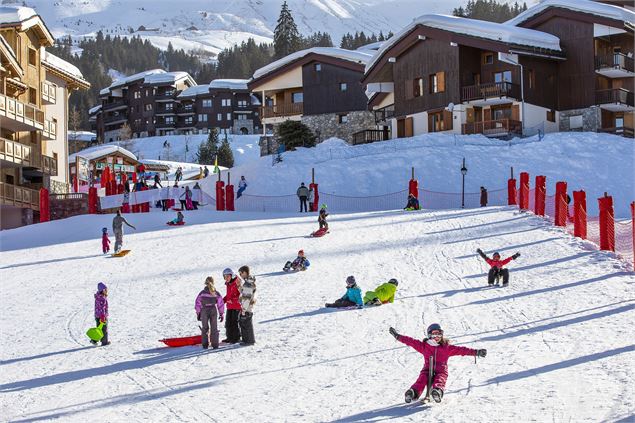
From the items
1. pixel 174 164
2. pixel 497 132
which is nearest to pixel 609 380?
pixel 497 132

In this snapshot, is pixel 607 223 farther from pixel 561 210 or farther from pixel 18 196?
pixel 18 196

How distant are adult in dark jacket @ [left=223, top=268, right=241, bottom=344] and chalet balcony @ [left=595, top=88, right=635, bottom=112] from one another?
3815 cm

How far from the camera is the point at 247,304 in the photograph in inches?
533

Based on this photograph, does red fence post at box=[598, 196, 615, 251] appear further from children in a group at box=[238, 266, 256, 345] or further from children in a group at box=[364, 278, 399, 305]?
children in a group at box=[238, 266, 256, 345]

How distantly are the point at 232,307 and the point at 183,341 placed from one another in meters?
0.98

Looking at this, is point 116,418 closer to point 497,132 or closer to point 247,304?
point 247,304

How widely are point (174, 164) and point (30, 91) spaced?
101ft

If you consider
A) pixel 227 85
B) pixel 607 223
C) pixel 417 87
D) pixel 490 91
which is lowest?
pixel 607 223

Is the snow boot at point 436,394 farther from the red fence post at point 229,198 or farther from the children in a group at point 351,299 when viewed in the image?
the red fence post at point 229,198

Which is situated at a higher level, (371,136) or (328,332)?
(371,136)

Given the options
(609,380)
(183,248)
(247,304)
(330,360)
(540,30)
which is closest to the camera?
(609,380)

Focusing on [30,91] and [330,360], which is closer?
[330,360]

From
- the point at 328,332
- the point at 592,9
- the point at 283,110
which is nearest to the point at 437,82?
the point at 592,9

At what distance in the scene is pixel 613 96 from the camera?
47.0 meters
